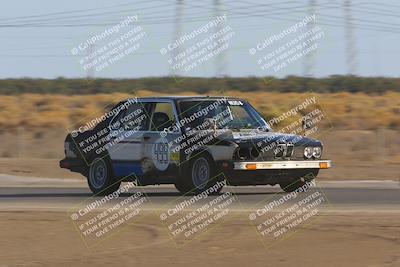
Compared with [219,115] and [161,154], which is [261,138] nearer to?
[219,115]

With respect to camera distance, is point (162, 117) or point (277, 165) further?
point (162, 117)

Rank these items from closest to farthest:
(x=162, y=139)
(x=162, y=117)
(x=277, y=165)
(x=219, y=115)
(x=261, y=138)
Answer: (x=277, y=165) → (x=261, y=138) → (x=162, y=139) → (x=219, y=115) → (x=162, y=117)

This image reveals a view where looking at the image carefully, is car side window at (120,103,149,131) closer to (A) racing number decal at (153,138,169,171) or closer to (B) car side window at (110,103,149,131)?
(B) car side window at (110,103,149,131)

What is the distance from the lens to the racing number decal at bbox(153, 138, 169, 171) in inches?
733

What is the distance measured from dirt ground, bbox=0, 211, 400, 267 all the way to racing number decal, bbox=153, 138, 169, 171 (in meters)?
4.09

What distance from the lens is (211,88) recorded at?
265 feet

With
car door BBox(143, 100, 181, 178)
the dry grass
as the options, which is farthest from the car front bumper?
the dry grass

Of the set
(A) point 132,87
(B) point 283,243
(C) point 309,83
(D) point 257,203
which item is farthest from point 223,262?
(A) point 132,87

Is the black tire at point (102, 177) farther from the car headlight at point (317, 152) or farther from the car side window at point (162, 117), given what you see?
the car headlight at point (317, 152)

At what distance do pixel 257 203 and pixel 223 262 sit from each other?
6.23 m

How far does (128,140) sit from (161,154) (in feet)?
2.74

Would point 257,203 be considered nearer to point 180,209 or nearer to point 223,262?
point 180,209

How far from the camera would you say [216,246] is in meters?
12.0

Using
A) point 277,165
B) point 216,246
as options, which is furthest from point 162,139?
point 216,246
